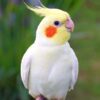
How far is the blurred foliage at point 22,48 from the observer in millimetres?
1528

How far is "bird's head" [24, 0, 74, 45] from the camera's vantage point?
645 millimetres

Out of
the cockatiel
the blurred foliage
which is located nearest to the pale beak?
the cockatiel

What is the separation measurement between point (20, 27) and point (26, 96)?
1.11 feet

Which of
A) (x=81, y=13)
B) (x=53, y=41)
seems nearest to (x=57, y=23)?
(x=53, y=41)

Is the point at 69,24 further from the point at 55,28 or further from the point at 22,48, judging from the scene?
the point at 22,48

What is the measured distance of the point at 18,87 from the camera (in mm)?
1573

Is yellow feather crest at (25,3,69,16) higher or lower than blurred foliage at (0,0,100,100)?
higher

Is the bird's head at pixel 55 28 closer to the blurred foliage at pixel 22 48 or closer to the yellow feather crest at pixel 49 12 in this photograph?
the yellow feather crest at pixel 49 12

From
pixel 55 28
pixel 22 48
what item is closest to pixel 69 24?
pixel 55 28

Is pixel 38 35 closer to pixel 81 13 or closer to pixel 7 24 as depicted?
pixel 7 24

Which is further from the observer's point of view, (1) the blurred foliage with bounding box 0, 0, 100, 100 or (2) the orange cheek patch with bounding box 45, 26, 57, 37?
(1) the blurred foliage with bounding box 0, 0, 100, 100

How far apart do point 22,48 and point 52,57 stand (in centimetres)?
86

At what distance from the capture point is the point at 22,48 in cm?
150

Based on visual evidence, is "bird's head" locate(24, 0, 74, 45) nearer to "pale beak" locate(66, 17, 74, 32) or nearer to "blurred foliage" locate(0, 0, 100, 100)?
"pale beak" locate(66, 17, 74, 32)
